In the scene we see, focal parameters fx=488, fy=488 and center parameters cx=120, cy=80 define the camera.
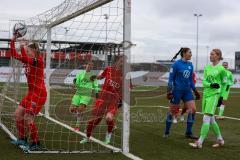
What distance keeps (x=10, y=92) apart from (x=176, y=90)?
173 inches

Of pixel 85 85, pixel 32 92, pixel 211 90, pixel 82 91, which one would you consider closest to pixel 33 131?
pixel 32 92

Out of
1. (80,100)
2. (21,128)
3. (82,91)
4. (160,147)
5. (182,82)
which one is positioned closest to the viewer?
(21,128)

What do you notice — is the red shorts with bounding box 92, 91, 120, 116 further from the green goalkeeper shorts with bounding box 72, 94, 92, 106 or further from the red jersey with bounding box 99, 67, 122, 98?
the green goalkeeper shorts with bounding box 72, 94, 92, 106

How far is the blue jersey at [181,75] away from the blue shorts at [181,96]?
9 centimetres

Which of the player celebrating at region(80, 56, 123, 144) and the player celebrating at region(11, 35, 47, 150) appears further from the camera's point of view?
the player celebrating at region(80, 56, 123, 144)

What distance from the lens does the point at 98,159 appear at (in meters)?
8.36

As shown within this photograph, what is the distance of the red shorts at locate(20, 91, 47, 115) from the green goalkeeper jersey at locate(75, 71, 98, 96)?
2.63m

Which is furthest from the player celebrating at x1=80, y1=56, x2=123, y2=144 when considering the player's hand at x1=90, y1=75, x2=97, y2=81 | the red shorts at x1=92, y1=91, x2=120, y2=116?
the player's hand at x1=90, y1=75, x2=97, y2=81

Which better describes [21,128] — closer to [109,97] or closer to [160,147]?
[109,97]

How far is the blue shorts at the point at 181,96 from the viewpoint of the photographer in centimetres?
1118

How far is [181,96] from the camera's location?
36.9ft

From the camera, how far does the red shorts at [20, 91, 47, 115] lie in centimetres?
895

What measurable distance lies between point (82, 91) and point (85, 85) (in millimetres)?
211

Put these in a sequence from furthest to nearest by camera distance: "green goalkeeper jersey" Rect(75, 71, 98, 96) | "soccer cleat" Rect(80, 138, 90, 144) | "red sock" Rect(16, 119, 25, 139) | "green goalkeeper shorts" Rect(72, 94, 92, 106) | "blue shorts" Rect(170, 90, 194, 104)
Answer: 1. "green goalkeeper shorts" Rect(72, 94, 92, 106)
2. "green goalkeeper jersey" Rect(75, 71, 98, 96)
3. "blue shorts" Rect(170, 90, 194, 104)
4. "soccer cleat" Rect(80, 138, 90, 144)
5. "red sock" Rect(16, 119, 25, 139)
